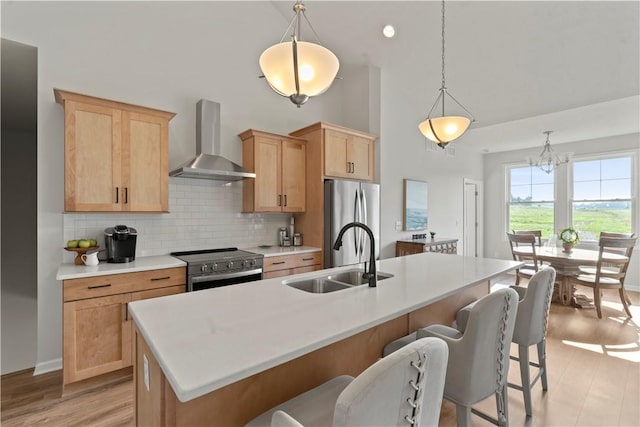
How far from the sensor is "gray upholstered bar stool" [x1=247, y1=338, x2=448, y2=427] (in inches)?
29.9

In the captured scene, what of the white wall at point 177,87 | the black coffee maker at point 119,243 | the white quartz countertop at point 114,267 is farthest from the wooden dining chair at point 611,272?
the black coffee maker at point 119,243

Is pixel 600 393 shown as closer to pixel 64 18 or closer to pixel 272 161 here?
pixel 272 161

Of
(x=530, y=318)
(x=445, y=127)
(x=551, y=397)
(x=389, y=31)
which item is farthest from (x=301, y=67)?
(x=389, y=31)

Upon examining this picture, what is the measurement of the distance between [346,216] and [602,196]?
5385mm

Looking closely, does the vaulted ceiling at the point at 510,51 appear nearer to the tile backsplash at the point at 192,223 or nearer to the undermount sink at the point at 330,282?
the tile backsplash at the point at 192,223

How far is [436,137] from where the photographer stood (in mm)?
2646

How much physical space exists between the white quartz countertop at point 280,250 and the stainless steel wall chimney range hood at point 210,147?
2.85 feet

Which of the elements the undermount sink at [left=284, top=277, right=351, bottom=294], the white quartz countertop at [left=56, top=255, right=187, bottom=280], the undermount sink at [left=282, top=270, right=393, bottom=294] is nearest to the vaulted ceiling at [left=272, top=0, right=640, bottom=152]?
the undermount sink at [left=282, top=270, right=393, bottom=294]

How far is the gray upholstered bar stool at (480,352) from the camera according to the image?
1349 millimetres

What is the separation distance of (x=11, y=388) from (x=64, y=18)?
10.4 feet

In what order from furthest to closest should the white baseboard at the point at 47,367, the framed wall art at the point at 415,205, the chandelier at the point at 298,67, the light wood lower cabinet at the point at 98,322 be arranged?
the framed wall art at the point at 415,205 < the white baseboard at the point at 47,367 < the light wood lower cabinet at the point at 98,322 < the chandelier at the point at 298,67

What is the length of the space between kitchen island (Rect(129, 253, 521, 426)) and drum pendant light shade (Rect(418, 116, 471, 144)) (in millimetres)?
1264

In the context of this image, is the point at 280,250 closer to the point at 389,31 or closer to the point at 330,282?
the point at 330,282

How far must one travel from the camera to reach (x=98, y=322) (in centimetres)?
241
